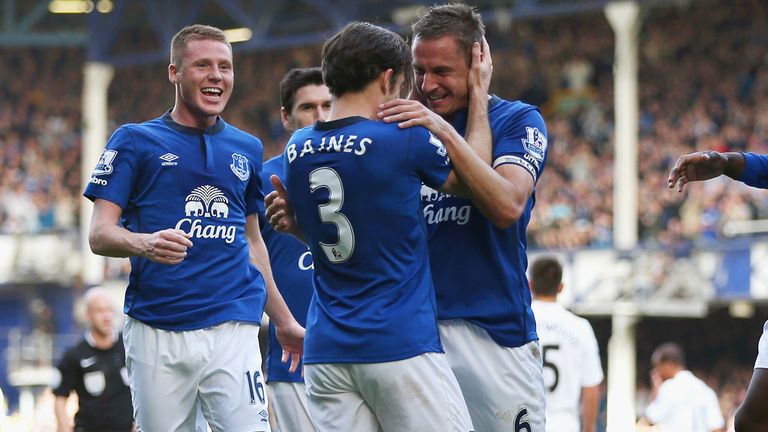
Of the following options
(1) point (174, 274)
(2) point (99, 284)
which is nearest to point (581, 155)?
(2) point (99, 284)

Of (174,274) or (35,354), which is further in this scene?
(35,354)

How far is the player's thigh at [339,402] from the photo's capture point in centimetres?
451

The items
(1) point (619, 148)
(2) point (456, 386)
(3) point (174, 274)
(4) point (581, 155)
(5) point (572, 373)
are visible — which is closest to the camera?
(2) point (456, 386)

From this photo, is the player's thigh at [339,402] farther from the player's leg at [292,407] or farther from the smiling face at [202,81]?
the player's leg at [292,407]

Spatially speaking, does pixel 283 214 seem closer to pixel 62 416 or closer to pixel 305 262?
pixel 305 262

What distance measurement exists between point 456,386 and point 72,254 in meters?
25.0

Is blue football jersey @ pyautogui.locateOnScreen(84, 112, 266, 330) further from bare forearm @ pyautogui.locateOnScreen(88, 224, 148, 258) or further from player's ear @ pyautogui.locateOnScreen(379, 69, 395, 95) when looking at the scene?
player's ear @ pyautogui.locateOnScreen(379, 69, 395, 95)

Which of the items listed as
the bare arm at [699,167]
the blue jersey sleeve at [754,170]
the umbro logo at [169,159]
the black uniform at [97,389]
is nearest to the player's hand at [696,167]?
the bare arm at [699,167]

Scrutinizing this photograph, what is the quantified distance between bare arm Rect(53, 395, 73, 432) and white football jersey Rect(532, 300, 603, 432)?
3340 millimetres

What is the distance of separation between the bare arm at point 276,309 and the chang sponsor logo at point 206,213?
30 centimetres

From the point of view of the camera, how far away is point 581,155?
2295cm

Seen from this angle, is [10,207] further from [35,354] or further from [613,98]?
[613,98]

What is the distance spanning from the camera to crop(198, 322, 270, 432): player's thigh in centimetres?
568

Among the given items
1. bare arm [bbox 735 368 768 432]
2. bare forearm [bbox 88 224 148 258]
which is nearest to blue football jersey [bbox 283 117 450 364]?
bare forearm [bbox 88 224 148 258]
